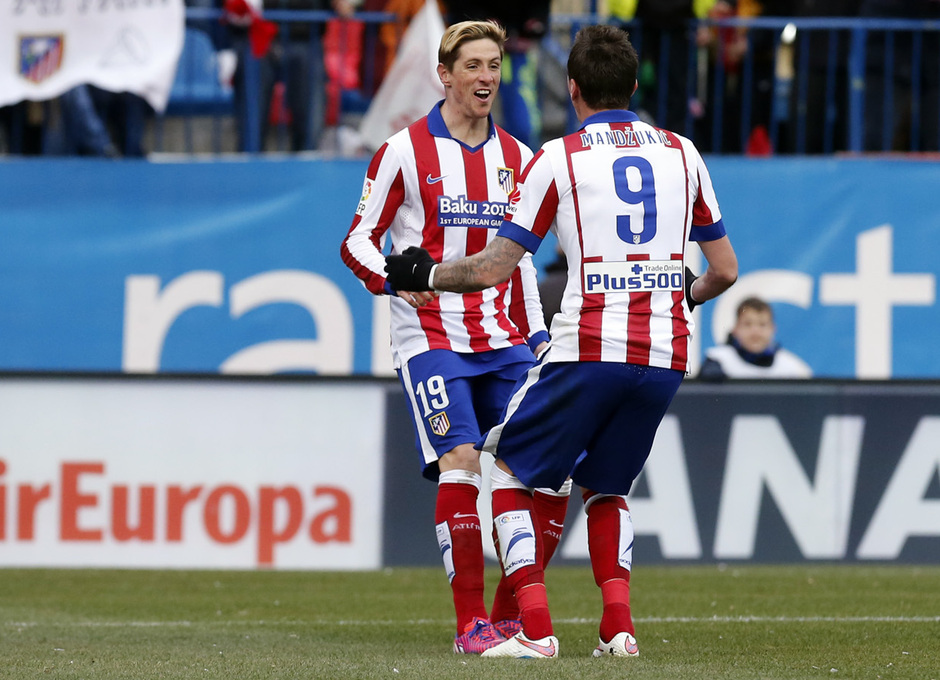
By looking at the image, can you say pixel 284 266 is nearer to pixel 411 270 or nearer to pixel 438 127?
pixel 438 127

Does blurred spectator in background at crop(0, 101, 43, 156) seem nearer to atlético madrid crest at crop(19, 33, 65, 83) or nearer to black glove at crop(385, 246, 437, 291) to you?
atlético madrid crest at crop(19, 33, 65, 83)

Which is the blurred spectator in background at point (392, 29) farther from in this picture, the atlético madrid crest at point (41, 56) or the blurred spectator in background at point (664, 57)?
the atlético madrid crest at point (41, 56)

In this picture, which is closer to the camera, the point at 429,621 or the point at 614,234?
the point at 614,234

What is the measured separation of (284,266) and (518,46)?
2.34 m

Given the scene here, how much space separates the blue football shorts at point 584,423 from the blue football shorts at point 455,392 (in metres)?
0.41

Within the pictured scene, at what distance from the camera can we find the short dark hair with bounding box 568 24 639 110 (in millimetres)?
4949

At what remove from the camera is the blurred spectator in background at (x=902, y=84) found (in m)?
11.5

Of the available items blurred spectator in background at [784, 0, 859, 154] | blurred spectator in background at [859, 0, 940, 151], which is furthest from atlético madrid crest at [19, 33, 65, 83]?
blurred spectator in background at [859, 0, 940, 151]

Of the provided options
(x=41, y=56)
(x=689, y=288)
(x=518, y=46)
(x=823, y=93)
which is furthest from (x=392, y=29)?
(x=689, y=288)

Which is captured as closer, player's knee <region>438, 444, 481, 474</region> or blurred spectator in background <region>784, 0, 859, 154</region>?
player's knee <region>438, 444, 481, 474</region>

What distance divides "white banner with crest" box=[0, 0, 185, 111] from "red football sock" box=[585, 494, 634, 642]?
6.71m

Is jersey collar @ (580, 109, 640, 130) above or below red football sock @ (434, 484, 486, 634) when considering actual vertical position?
above

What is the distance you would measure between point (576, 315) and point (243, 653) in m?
1.65

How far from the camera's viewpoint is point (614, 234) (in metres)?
4.87
